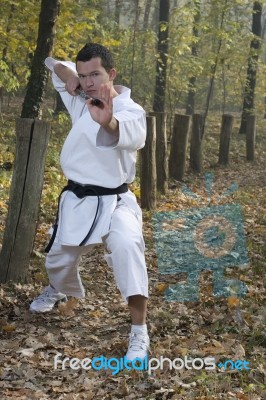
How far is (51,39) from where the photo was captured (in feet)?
28.1

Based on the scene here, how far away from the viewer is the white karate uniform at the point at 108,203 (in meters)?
3.77

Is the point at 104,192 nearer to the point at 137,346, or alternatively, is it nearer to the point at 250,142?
the point at 137,346

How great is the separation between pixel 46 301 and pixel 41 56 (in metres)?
5.20

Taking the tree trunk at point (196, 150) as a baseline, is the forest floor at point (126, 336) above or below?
below

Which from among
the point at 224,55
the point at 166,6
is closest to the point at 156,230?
the point at 224,55

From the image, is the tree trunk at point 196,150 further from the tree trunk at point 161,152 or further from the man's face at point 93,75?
the man's face at point 93,75

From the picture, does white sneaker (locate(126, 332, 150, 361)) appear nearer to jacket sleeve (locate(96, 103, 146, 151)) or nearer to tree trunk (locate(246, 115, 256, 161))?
jacket sleeve (locate(96, 103, 146, 151))

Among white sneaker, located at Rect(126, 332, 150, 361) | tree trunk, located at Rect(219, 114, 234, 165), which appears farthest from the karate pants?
tree trunk, located at Rect(219, 114, 234, 165)

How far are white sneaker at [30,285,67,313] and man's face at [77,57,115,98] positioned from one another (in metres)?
1.83

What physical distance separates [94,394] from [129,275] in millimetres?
829

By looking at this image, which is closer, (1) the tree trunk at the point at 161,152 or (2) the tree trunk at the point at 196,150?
(1) the tree trunk at the point at 161,152

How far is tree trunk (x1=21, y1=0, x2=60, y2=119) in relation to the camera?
326 inches

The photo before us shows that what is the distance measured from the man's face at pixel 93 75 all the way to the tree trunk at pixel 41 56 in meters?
4.64

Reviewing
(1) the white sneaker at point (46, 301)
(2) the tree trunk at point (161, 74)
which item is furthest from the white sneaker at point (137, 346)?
Answer: (2) the tree trunk at point (161, 74)
